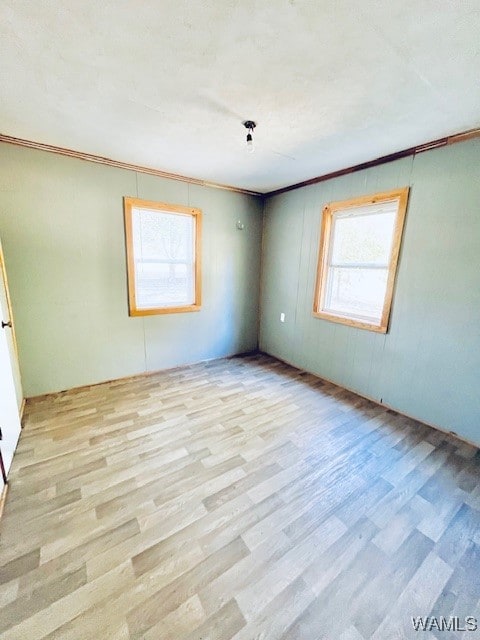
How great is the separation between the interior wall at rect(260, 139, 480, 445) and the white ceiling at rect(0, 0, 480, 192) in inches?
14.5

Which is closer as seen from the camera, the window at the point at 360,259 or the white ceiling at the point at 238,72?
the white ceiling at the point at 238,72

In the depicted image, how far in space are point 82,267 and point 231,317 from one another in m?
2.12

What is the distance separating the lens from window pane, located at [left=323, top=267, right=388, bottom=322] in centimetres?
284

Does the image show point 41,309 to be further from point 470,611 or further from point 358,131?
point 470,611

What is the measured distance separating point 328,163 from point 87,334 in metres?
3.32

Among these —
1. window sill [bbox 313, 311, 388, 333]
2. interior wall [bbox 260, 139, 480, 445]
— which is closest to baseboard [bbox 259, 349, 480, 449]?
interior wall [bbox 260, 139, 480, 445]

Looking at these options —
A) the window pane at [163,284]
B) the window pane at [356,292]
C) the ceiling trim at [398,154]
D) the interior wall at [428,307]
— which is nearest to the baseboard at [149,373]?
the window pane at [163,284]

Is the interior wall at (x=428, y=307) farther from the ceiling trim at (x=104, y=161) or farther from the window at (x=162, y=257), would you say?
the window at (x=162, y=257)

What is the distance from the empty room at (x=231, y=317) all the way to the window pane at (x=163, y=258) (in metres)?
0.04

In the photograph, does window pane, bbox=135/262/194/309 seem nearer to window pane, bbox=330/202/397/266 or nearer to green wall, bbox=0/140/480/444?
green wall, bbox=0/140/480/444

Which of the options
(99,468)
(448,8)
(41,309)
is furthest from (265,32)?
(41,309)

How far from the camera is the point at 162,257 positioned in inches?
132

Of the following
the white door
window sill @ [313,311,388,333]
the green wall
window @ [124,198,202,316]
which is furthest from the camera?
window @ [124,198,202,316]

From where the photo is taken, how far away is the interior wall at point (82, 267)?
2521 mm
